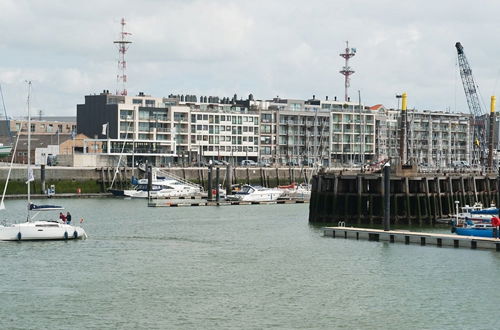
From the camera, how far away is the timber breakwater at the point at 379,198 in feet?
317

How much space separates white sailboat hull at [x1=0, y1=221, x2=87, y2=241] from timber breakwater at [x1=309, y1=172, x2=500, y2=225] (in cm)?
2886

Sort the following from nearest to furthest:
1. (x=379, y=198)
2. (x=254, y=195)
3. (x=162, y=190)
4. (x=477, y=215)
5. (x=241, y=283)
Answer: (x=241, y=283)
(x=477, y=215)
(x=379, y=198)
(x=254, y=195)
(x=162, y=190)

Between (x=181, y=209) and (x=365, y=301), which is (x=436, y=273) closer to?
(x=365, y=301)

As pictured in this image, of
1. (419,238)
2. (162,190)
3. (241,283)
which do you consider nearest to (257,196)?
(162,190)

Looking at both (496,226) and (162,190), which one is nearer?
(496,226)

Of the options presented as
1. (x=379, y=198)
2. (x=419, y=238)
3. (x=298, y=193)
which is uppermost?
(x=298, y=193)

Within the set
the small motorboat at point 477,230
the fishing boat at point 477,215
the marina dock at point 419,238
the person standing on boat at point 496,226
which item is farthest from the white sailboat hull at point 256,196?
the person standing on boat at point 496,226

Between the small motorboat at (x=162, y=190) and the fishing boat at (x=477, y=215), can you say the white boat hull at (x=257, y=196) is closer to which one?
the small motorboat at (x=162, y=190)

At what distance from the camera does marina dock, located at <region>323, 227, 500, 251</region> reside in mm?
74375

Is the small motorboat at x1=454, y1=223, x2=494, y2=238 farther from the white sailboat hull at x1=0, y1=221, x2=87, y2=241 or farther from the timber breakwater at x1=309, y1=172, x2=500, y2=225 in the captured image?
the white sailboat hull at x1=0, y1=221, x2=87, y2=241

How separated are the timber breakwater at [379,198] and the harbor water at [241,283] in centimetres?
849

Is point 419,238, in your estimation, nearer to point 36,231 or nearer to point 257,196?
point 36,231

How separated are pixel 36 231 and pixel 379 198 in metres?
33.8

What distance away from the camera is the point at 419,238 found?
78125 mm
